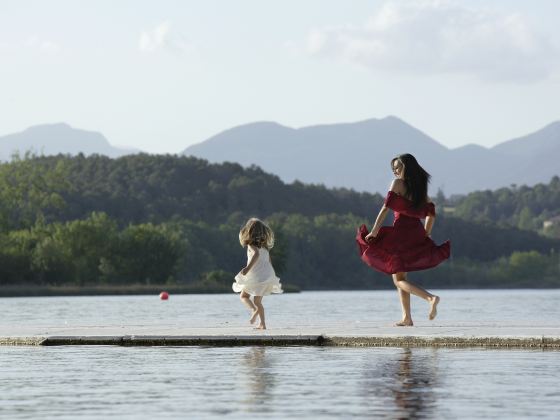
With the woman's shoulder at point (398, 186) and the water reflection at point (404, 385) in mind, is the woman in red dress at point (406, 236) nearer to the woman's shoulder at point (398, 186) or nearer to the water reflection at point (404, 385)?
the woman's shoulder at point (398, 186)

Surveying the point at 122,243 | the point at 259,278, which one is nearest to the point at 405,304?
the point at 259,278

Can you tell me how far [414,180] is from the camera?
19.8 m

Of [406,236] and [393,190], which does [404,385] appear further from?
[406,236]

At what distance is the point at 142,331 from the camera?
20.7 meters

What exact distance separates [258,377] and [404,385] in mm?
1658

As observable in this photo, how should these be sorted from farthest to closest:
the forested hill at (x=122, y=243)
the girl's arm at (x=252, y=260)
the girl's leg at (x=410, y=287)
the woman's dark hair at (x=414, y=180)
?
the forested hill at (x=122, y=243)
the girl's arm at (x=252, y=260)
the girl's leg at (x=410, y=287)
the woman's dark hair at (x=414, y=180)

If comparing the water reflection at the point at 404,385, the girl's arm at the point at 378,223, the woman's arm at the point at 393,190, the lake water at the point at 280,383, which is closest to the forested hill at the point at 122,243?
the girl's arm at the point at 378,223

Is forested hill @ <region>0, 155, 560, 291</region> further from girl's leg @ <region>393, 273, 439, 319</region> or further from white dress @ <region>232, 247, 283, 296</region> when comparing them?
girl's leg @ <region>393, 273, 439, 319</region>

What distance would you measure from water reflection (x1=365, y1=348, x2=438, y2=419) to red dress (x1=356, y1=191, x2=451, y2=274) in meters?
2.72

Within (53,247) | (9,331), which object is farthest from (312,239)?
Result: (9,331)

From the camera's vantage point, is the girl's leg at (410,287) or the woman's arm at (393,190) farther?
the girl's leg at (410,287)

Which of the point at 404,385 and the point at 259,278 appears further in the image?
the point at 259,278

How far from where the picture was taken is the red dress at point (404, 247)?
65.6 ft

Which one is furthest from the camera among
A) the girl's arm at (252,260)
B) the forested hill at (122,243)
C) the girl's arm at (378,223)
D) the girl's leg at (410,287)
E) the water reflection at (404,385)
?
the forested hill at (122,243)
